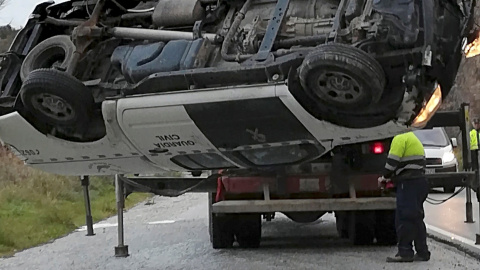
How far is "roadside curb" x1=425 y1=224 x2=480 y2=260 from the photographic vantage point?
26.3 ft

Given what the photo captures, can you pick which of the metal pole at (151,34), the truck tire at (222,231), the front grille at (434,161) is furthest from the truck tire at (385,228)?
the front grille at (434,161)

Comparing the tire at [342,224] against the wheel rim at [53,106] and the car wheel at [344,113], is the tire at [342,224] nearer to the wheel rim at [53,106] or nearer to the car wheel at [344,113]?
the car wheel at [344,113]

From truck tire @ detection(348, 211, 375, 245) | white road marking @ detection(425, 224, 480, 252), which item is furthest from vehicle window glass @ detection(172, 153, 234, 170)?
white road marking @ detection(425, 224, 480, 252)

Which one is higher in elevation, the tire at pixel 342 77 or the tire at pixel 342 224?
the tire at pixel 342 77

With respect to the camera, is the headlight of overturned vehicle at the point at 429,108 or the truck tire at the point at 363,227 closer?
the headlight of overturned vehicle at the point at 429,108

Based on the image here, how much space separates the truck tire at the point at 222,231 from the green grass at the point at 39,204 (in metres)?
2.72

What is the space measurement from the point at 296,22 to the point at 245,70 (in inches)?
24.1

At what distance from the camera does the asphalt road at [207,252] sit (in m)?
7.55

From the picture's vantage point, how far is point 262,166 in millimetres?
6250

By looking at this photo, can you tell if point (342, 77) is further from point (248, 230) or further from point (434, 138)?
point (434, 138)

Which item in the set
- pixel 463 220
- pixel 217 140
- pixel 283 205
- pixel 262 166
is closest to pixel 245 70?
pixel 217 140

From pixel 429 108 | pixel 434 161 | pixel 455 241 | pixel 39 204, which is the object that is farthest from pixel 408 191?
pixel 39 204

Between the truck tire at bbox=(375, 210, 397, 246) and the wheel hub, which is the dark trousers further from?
the wheel hub

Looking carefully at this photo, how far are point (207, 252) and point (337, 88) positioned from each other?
4.01 meters
